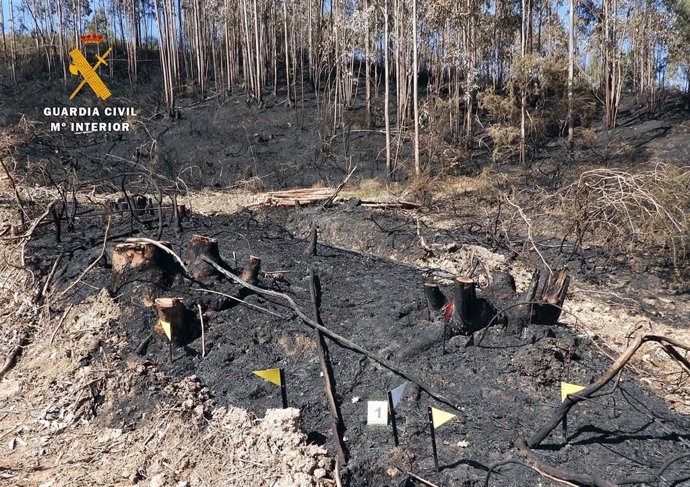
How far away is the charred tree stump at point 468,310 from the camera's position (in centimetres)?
412

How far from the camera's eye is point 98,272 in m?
5.48

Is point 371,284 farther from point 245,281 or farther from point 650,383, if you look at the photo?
point 650,383

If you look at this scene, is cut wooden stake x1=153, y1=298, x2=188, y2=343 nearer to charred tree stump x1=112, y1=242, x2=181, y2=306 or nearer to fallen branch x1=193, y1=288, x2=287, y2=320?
fallen branch x1=193, y1=288, x2=287, y2=320

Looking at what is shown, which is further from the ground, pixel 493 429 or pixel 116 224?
pixel 116 224

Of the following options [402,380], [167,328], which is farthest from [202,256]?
[402,380]

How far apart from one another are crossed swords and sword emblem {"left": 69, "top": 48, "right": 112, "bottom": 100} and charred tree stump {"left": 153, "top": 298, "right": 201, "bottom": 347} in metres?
16.3

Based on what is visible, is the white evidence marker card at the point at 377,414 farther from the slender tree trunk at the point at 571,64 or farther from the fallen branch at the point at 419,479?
the slender tree trunk at the point at 571,64

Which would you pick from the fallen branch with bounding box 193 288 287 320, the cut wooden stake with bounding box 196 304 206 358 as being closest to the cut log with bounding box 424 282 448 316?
the fallen branch with bounding box 193 288 287 320

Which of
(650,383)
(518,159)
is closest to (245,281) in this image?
(650,383)

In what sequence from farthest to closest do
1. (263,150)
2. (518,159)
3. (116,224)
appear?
(263,150) → (518,159) → (116,224)

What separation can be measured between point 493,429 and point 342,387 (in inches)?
42.8

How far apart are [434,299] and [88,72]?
63.0ft

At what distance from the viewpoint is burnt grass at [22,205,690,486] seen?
3.14m

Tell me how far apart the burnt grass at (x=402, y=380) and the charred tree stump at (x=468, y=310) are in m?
0.12
